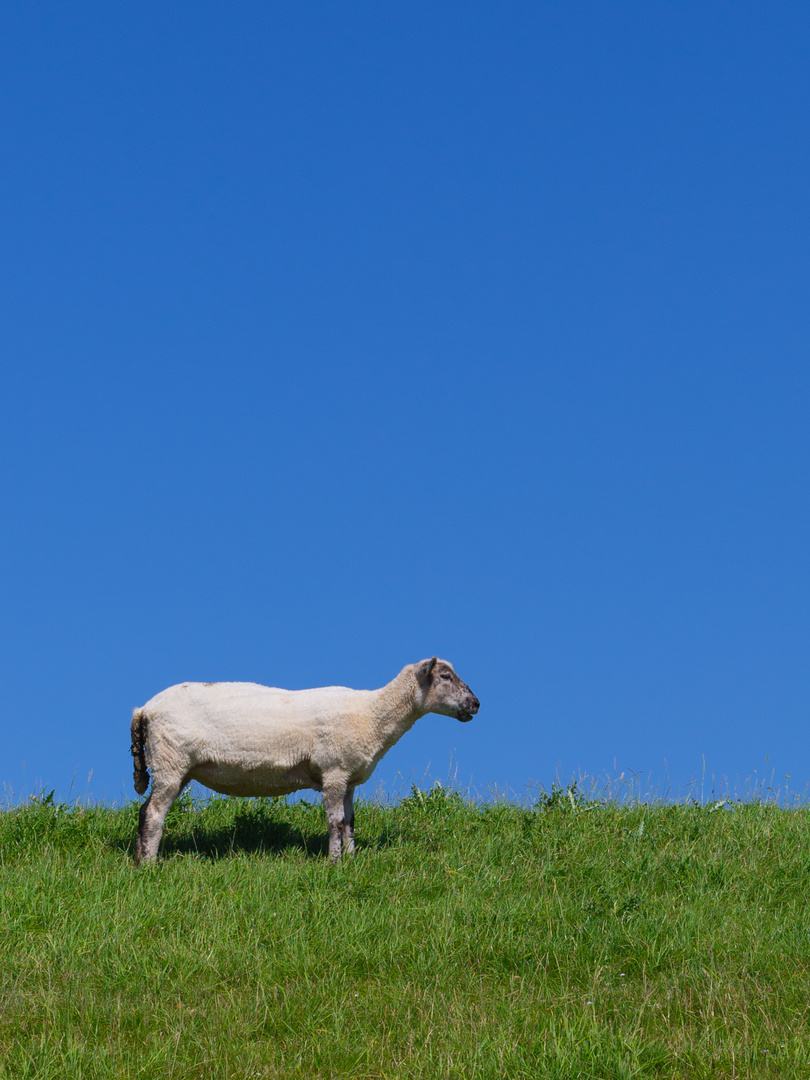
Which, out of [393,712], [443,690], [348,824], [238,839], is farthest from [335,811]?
[443,690]

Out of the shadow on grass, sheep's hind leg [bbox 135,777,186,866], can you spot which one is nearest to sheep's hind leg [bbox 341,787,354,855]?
the shadow on grass

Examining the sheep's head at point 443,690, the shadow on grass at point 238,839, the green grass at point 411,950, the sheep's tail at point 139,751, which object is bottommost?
the green grass at point 411,950

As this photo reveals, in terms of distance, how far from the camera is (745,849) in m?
13.3

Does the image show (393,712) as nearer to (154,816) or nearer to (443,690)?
(443,690)

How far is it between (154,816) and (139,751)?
0.98m

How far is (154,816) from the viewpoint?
13.1m

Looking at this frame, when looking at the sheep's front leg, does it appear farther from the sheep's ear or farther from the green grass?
the sheep's ear

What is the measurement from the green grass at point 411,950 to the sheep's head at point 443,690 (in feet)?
5.42

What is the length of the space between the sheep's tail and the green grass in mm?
827

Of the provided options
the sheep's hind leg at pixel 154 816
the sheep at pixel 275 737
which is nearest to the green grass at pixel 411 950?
the sheep's hind leg at pixel 154 816

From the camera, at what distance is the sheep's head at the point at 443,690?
13938 mm

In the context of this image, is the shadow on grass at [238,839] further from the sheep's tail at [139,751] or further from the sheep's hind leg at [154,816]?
the sheep's tail at [139,751]

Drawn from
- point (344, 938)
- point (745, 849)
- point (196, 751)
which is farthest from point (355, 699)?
point (745, 849)

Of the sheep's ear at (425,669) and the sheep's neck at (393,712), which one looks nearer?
the sheep's neck at (393,712)
